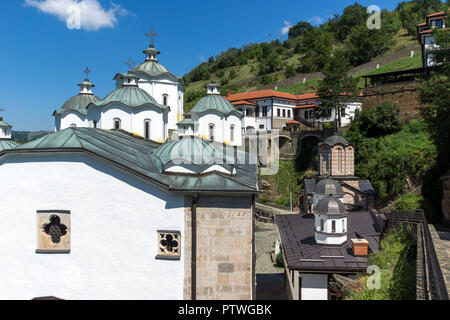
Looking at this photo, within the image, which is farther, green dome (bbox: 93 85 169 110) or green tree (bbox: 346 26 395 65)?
green tree (bbox: 346 26 395 65)

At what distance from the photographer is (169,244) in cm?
831

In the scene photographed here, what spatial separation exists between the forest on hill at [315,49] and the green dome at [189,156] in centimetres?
3830

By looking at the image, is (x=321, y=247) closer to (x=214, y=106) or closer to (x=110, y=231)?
(x=110, y=231)

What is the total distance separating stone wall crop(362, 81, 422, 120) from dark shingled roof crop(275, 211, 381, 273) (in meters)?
17.2

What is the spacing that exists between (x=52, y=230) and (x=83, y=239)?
0.81m

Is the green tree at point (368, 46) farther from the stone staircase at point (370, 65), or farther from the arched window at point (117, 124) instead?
the arched window at point (117, 124)

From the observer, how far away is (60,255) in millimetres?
8164

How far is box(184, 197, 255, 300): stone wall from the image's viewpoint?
8.24 m


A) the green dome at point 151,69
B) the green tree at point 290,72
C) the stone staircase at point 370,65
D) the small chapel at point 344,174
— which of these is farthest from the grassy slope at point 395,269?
the green tree at point 290,72

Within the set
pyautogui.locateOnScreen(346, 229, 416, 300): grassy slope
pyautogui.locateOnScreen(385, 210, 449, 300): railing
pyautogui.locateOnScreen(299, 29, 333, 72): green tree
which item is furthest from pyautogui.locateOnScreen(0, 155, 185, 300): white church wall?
pyautogui.locateOnScreen(299, 29, 333, 72): green tree

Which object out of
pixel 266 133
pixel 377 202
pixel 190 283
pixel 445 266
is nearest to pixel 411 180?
pixel 377 202

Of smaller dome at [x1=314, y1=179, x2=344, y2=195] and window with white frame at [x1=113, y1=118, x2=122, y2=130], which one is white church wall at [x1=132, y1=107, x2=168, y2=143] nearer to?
window with white frame at [x1=113, y1=118, x2=122, y2=130]

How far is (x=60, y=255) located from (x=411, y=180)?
2261 cm

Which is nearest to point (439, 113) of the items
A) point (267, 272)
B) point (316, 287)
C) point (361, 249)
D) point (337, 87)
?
point (361, 249)
